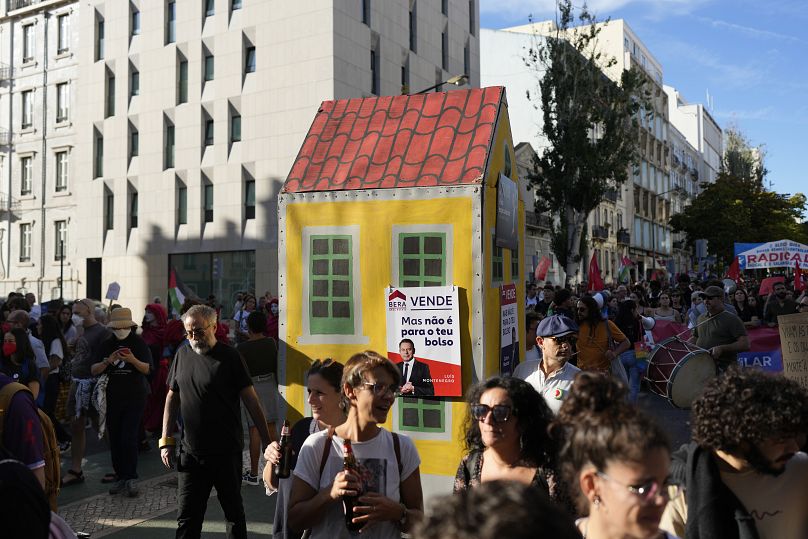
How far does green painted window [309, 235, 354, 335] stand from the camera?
611 cm

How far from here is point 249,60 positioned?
3033 centimetres

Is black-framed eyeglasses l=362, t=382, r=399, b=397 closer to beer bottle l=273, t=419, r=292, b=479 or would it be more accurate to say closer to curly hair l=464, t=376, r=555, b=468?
curly hair l=464, t=376, r=555, b=468

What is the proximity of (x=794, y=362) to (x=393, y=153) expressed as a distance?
177 inches

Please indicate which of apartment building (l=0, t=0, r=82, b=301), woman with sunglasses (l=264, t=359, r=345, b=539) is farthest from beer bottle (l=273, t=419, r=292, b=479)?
apartment building (l=0, t=0, r=82, b=301)

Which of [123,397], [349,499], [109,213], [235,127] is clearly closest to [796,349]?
[349,499]

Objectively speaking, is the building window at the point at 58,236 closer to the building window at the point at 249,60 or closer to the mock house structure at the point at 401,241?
the building window at the point at 249,60

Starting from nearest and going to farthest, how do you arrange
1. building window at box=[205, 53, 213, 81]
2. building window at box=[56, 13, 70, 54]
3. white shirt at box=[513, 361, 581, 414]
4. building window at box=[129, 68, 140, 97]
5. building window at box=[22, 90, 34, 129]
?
white shirt at box=[513, 361, 581, 414] → building window at box=[205, 53, 213, 81] → building window at box=[129, 68, 140, 97] → building window at box=[56, 13, 70, 54] → building window at box=[22, 90, 34, 129]

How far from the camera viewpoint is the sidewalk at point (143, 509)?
5.92 meters

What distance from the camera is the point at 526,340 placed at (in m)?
7.84

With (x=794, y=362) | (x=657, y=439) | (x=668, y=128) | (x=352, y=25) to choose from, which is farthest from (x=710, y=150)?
(x=657, y=439)

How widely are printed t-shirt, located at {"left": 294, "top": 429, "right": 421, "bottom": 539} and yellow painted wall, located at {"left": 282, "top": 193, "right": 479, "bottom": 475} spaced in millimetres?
2710

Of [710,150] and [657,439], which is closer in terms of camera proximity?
[657,439]

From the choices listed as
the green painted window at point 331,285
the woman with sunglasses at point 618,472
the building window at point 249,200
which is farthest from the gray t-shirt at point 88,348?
the building window at point 249,200

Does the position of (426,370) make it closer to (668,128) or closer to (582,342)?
(582,342)
